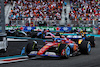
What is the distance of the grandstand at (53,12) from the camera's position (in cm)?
2569

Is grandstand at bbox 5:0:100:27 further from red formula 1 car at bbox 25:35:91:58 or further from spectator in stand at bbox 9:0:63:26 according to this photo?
red formula 1 car at bbox 25:35:91:58

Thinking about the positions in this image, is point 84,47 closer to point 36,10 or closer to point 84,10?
point 36,10

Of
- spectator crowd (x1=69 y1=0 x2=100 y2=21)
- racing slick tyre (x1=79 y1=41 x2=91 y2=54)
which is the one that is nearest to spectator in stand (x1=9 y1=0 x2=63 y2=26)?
spectator crowd (x1=69 y1=0 x2=100 y2=21)

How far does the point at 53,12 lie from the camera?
26516mm

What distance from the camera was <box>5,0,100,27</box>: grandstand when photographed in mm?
25688

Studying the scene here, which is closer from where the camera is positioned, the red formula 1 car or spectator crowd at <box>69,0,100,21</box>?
the red formula 1 car

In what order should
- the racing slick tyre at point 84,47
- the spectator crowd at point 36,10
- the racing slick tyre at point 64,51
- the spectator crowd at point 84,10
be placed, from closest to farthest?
1. the racing slick tyre at point 64,51
2. the racing slick tyre at point 84,47
3. the spectator crowd at point 84,10
4. the spectator crowd at point 36,10

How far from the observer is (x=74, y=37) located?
440 inches

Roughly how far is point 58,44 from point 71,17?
18214 mm

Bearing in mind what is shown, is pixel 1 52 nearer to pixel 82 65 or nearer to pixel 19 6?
pixel 82 65

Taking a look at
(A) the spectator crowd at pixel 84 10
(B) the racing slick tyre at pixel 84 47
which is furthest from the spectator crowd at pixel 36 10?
(B) the racing slick tyre at pixel 84 47

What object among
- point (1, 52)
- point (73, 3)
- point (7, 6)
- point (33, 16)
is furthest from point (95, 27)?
point (1, 52)

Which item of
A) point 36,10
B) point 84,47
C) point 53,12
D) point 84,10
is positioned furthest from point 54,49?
point 84,10

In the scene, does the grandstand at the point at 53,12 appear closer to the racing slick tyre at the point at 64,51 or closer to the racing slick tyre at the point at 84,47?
the racing slick tyre at the point at 84,47
